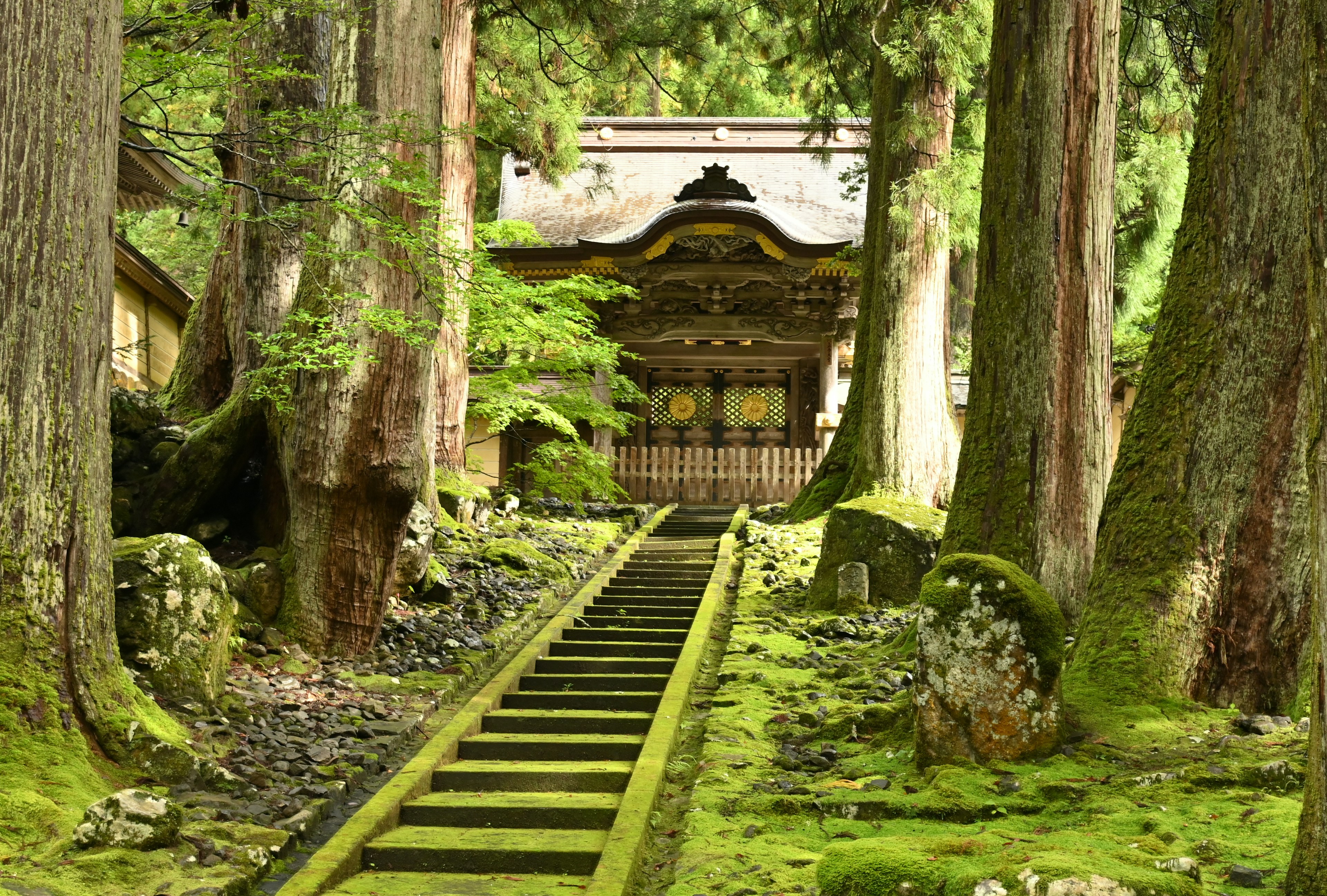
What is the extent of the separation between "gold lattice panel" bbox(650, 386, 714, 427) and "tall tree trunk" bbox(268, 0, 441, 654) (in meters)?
13.3

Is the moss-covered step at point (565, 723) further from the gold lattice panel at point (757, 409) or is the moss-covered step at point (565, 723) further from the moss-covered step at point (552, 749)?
the gold lattice panel at point (757, 409)

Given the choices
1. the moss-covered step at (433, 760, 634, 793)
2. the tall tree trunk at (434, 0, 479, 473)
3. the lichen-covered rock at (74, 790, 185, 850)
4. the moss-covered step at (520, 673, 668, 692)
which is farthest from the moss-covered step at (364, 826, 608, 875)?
the tall tree trunk at (434, 0, 479, 473)

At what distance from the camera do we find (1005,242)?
7.24m

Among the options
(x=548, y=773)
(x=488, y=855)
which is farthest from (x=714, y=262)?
(x=488, y=855)

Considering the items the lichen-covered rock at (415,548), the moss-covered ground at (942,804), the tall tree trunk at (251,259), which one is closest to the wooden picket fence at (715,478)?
the tall tree trunk at (251,259)

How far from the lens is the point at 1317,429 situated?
2.96 meters

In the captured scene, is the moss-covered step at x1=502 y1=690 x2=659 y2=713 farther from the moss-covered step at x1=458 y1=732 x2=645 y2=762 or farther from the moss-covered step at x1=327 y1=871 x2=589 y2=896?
the moss-covered step at x1=327 y1=871 x2=589 y2=896

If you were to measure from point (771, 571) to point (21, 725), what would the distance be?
737 centimetres

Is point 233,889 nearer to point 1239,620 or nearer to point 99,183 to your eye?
point 99,183

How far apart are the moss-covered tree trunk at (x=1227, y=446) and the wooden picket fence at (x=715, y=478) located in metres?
12.1

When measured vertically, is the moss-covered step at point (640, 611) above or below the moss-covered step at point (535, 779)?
above

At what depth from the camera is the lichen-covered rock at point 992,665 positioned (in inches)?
186

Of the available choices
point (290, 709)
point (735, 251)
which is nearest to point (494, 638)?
point (290, 709)

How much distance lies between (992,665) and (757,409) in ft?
53.5
